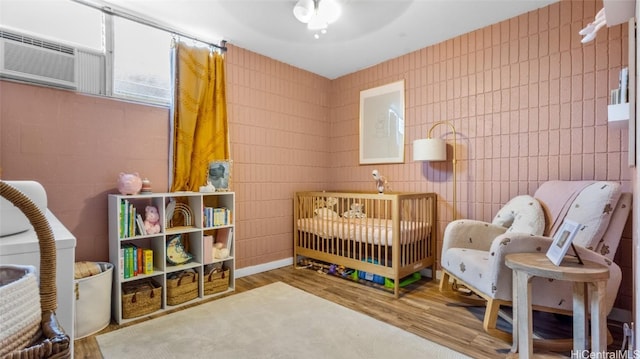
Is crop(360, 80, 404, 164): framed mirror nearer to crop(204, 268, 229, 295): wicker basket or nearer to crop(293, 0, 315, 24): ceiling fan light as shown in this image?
crop(293, 0, 315, 24): ceiling fan light

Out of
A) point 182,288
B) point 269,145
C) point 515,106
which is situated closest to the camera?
point 182,288

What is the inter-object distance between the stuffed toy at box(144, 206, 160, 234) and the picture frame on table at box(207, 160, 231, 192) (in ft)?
1.67

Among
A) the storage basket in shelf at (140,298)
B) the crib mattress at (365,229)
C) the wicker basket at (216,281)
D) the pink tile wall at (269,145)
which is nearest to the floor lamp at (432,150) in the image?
the crib mattress at (365,229)

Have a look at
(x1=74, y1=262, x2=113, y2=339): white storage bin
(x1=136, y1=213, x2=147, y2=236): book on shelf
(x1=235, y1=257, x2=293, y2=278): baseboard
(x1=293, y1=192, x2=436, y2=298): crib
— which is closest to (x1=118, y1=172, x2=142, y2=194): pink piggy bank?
(x1=136, y1=213, x2=147, y2=236): book on shelf

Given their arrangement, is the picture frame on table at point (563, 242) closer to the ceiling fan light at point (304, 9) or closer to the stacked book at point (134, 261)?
the ceiling fan light at point (304, 9)

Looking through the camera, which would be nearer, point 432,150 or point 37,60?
point 37,60

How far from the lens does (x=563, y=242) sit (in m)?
1.50

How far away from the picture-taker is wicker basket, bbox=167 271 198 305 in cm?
240

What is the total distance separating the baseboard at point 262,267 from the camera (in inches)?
123

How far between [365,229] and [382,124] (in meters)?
1.35

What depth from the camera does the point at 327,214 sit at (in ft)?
10.5

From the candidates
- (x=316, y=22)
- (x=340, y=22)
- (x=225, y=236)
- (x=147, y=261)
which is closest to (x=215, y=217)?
(x=225, y=236)

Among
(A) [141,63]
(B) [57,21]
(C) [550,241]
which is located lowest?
(C) [550,241]

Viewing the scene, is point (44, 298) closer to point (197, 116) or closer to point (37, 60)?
point (37, 60)
